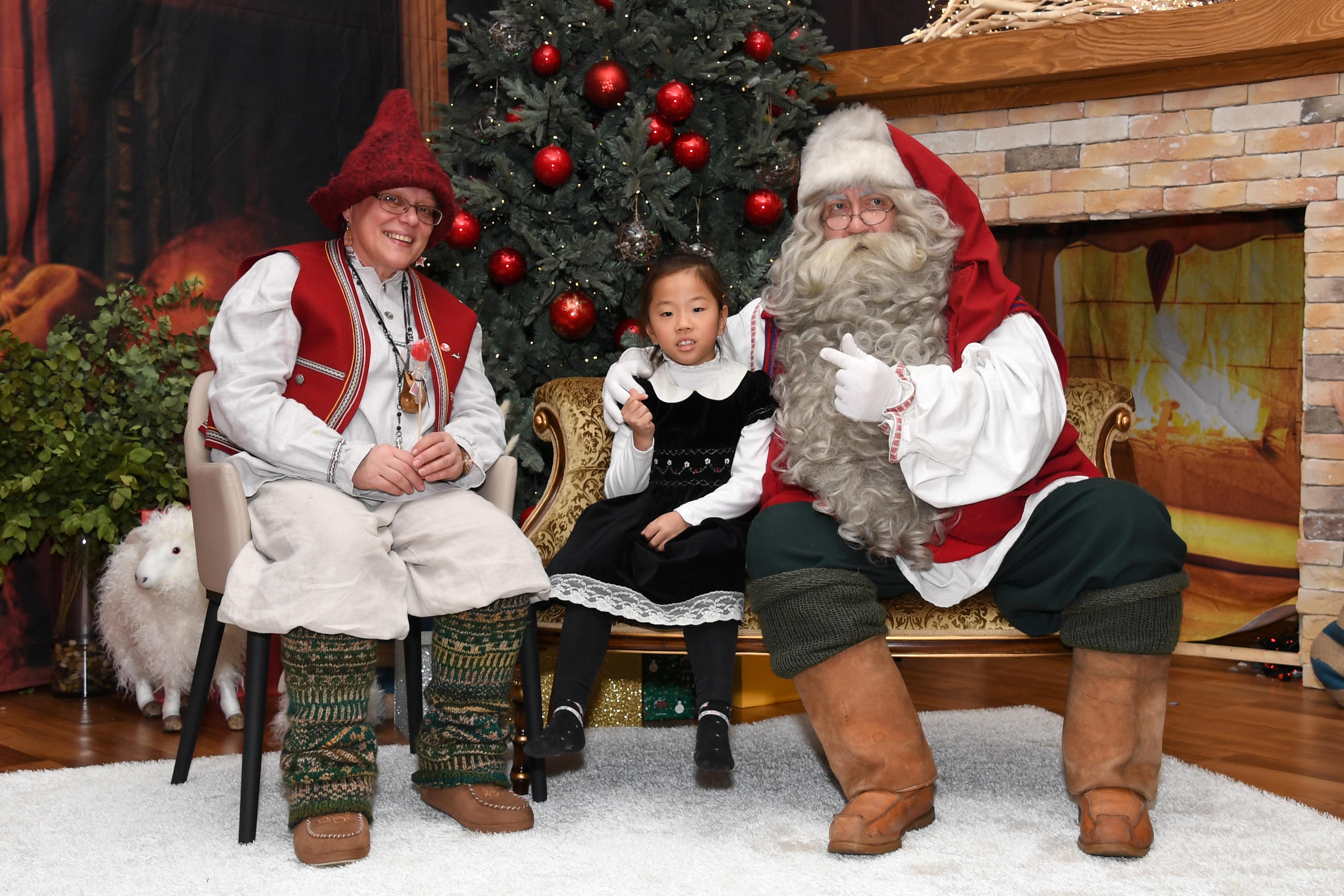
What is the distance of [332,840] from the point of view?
2.25m

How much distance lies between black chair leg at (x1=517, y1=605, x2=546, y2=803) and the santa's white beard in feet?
2.22

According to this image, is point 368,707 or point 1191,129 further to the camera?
point 1191,129

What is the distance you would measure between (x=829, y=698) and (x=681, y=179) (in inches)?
82.0

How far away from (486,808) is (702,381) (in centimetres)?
114

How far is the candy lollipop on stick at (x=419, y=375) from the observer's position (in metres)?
2.66

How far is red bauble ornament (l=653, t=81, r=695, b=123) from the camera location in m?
3.85

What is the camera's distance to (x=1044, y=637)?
2625mm

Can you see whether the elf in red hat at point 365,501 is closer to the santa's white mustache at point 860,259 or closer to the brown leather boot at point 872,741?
the brown leather boot at point 872,741

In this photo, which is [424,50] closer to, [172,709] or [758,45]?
[758,45]

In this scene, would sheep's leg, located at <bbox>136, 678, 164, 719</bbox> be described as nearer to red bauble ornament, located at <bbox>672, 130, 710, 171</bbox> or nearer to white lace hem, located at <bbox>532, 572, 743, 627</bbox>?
white lace hem, located at <bbox>532, 572, 743, 627</bbox>

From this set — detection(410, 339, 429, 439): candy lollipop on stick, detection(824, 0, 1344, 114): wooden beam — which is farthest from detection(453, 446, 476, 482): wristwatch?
detection(824, 0, 1344, 114): wooden beam

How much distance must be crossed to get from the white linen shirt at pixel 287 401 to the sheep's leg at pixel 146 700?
4.19ft

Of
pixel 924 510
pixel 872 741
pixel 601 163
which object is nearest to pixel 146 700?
pixel 601 163

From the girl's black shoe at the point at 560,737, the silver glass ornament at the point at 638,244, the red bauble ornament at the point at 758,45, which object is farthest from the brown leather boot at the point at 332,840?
the red bauble ornament at the point at 758,45
